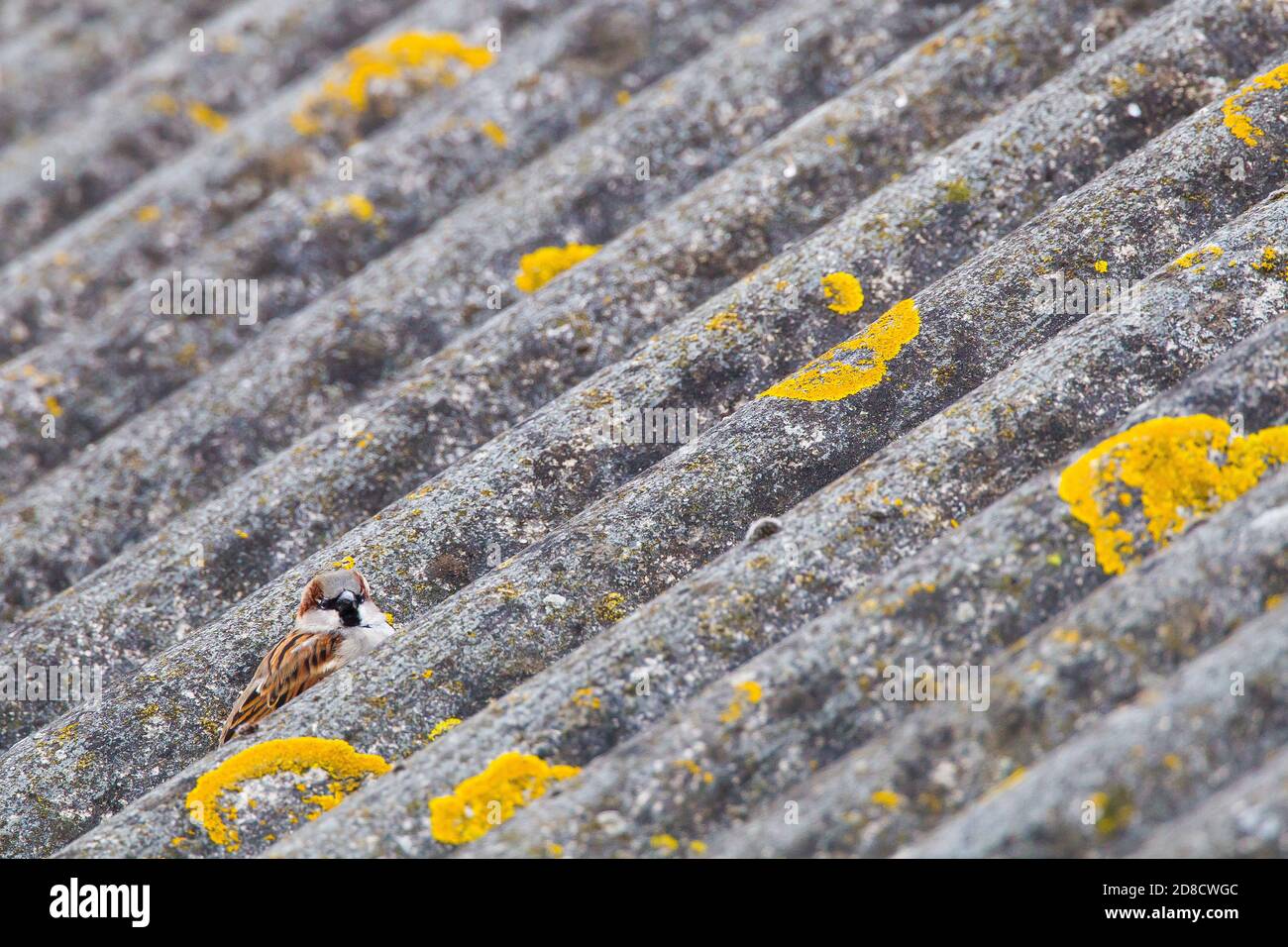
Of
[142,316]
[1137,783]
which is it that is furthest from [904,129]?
[142,316]

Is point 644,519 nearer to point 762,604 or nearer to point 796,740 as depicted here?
point 762,604

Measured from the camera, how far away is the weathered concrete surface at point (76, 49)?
8258 mm

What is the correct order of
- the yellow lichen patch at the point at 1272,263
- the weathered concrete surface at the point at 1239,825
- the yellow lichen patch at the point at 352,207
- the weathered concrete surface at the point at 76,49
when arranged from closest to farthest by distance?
the weathered concrete surface at the point at 1239,825 → the yellow lichen patch at the point at 1272,263 → the yellow lichen patch at the point at 352,207 → the weathered concrete surface at the point at 76,49

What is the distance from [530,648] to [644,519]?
21.3 inches

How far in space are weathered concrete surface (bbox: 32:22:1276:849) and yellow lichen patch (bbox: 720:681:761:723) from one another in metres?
0.71

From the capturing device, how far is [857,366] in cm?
389

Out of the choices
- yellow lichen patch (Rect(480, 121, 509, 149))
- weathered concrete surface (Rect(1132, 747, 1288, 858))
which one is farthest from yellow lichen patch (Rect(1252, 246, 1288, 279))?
yellow lichen patch (Rect(480, 121, 509, 149))

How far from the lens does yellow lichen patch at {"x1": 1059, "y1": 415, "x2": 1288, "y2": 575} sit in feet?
9.95

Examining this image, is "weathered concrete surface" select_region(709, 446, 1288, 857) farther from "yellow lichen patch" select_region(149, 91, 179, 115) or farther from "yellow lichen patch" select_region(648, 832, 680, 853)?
"yellow lichen patch" select_region(149, 91, 179, 115)

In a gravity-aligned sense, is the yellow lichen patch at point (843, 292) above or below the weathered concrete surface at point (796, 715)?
above

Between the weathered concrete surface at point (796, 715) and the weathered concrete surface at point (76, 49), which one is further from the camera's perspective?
the weathered concrete surface at point (76, 49)

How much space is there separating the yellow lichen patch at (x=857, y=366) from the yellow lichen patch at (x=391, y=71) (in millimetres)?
3592

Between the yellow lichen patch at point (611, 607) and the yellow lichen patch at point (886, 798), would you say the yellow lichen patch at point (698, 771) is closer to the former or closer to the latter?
the yellow lichen patch at point (886, 798)

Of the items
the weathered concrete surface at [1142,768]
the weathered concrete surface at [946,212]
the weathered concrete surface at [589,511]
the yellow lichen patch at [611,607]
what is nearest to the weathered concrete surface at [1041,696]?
the weathered concrete surface at [1142,768]
